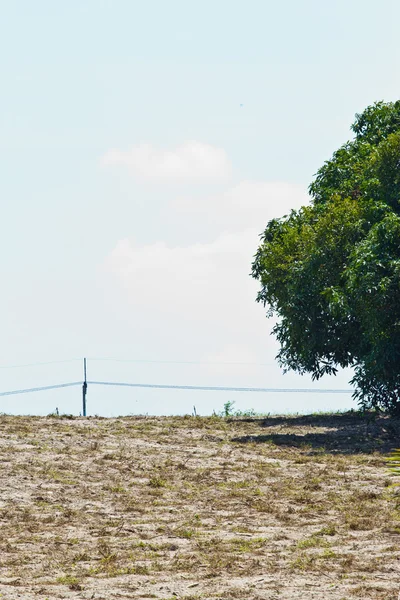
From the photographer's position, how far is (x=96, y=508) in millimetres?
17844

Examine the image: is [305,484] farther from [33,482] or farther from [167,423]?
[167,423]

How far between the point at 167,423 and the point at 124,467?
878cm

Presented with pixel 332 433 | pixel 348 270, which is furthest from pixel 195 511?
pixel 332 433

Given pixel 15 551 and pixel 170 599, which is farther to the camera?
pixel 15 551

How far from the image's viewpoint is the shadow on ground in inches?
1045

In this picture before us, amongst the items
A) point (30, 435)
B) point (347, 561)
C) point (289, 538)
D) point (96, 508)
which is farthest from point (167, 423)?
point (347, 561)

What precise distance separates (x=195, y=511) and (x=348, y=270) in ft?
34.1

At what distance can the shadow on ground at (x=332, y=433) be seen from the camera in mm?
26547

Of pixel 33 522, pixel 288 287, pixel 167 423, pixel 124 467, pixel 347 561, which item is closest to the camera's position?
pixel 347 561

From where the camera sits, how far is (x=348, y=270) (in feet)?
84.4

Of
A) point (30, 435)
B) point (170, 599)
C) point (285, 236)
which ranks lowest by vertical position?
point (170, 599)

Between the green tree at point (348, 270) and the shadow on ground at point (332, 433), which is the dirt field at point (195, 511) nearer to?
the shadow on ground at point (332, 433)

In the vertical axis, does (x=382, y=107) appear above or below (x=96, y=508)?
above

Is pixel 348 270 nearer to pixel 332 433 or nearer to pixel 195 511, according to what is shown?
pixel 332 433
